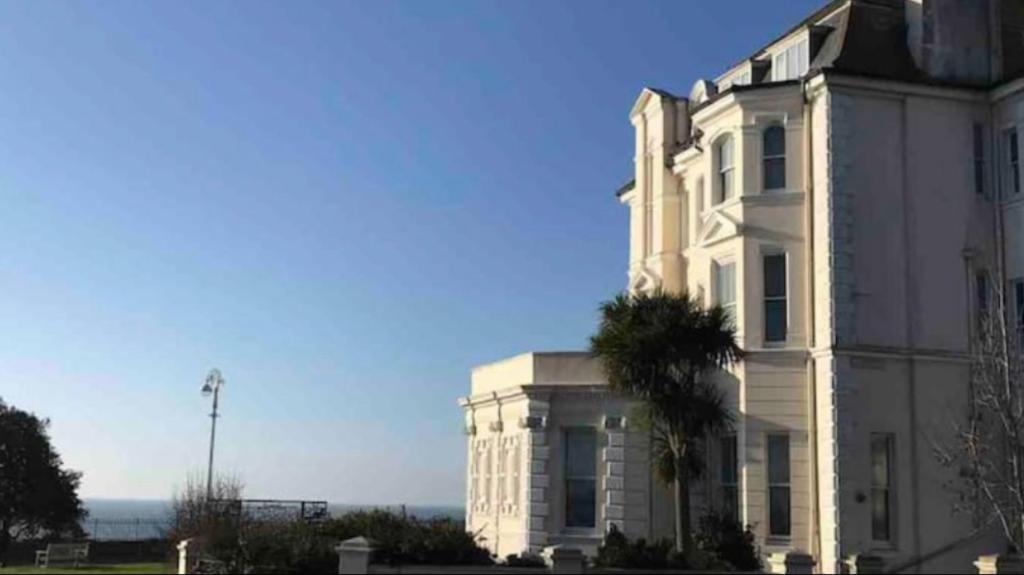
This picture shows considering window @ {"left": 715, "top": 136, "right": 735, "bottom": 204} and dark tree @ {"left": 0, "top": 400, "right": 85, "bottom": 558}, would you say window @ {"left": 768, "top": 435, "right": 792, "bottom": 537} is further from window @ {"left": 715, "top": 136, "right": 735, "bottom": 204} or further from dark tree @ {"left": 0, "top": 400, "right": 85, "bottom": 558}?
dark tree @ {"left": 0, "top": 400, "right": 85, "bottom": 558}

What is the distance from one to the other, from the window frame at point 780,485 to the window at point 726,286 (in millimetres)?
3156

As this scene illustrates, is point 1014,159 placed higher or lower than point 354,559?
higher

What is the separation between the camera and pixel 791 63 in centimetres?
3152

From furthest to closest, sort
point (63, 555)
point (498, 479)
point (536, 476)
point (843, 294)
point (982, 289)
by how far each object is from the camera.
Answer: point (63, 555) < point (498, 479) < point (536, 476) < point (982, 289) < point (843, 294)

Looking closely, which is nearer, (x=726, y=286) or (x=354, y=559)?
(x=354, y=559)

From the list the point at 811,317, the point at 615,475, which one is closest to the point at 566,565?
the point at 615,475

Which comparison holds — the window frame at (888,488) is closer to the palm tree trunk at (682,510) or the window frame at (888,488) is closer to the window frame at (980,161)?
the palm tree trunk at (682,510)

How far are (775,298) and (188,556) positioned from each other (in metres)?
14.4

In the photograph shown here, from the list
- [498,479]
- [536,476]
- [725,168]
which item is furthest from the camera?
[498,479]

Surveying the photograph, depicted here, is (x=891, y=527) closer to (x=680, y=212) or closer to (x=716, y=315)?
(x=716, y=315)

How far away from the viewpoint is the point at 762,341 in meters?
29.1

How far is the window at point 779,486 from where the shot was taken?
28.2 meters

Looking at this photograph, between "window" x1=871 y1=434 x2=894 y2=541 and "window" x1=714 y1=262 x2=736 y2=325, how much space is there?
4515 mm

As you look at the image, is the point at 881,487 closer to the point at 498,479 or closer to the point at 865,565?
the point at 865,565
